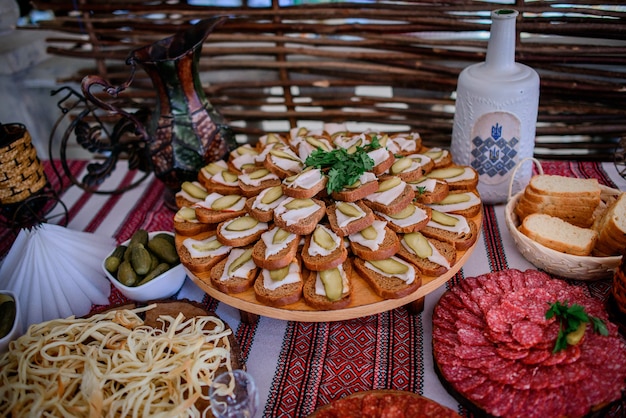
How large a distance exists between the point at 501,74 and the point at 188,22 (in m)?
1.51

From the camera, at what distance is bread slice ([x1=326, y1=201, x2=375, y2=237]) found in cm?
144

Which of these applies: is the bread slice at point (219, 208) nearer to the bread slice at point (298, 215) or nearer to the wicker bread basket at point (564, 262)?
the bread slice at point (298, 215)

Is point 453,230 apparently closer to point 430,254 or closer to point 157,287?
point 430,254

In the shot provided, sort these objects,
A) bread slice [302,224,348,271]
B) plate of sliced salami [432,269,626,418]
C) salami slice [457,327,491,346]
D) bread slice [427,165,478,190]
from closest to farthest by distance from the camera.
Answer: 1. plate of sliced salami [432,269,626,418]
2. salami slice [457,327,491,346]
3. bread slice [302,224,348,271]
4. bread slice [427,165,478,190]

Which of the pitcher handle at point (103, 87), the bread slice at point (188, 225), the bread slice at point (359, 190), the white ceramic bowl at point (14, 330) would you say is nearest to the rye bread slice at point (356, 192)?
the bread slice at point (359, 190)

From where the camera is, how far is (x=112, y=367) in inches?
49.1

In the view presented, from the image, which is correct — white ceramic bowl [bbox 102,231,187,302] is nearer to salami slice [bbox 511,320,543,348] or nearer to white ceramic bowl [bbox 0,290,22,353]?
white ceramic bowl [bbox 0,290,22,353]

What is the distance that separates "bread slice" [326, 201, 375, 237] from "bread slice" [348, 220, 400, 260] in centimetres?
2

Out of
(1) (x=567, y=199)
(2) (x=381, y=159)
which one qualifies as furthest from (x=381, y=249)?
(1) (x=567, y=199)

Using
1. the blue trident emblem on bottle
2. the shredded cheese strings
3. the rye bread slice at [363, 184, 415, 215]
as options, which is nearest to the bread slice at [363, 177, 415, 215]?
the rye bread slice at [363, 184, 415, 215]

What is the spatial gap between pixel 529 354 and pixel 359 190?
633 millimetres

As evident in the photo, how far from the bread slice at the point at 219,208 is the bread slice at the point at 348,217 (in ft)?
0.98

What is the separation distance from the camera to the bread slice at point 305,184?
1509 mm

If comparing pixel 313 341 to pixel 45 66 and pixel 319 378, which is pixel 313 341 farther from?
pixel 45 66
